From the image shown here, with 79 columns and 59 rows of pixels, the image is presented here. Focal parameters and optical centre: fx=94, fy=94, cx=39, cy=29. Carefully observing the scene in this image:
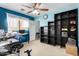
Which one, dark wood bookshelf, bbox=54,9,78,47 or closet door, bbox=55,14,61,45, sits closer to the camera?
dark wood bookshelf, bbox=54,9,78,47

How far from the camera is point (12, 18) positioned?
195cm

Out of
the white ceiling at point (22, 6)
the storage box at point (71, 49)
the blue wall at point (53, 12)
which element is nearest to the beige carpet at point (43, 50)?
the storage box at point (71, 49)

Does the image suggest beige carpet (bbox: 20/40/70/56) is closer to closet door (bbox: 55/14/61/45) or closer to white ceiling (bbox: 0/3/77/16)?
closet door (bbox: 55/14/61/45)

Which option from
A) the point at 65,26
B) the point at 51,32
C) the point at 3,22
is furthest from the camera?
the point at 51,32

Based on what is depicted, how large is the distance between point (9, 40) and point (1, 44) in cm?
17

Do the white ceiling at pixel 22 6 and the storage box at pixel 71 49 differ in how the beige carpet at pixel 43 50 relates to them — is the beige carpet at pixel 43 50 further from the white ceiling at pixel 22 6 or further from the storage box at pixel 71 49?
the white ceiling at pixel 22 6

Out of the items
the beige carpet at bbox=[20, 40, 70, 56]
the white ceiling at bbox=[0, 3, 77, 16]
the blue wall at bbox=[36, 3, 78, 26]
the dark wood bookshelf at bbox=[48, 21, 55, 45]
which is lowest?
the beige carpet at bbox=[20, 40, 70, 56]

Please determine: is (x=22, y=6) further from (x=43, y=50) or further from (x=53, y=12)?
(x=43, y=50)

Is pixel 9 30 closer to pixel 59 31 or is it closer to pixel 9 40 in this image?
pixel 9 40

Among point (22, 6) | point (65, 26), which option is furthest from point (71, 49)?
point (22, 6)

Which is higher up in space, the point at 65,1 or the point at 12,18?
the point at 65,1

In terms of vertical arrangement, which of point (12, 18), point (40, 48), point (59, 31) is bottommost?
point (40, 48)

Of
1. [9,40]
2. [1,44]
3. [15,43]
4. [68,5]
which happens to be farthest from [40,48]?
[68,5]

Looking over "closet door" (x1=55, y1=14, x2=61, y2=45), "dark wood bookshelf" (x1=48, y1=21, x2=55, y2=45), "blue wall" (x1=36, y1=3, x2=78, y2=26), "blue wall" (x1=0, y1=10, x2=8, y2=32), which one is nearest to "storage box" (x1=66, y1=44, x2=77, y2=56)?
"closet door" (x1=55, y1=14, x2=61, y2=45)
